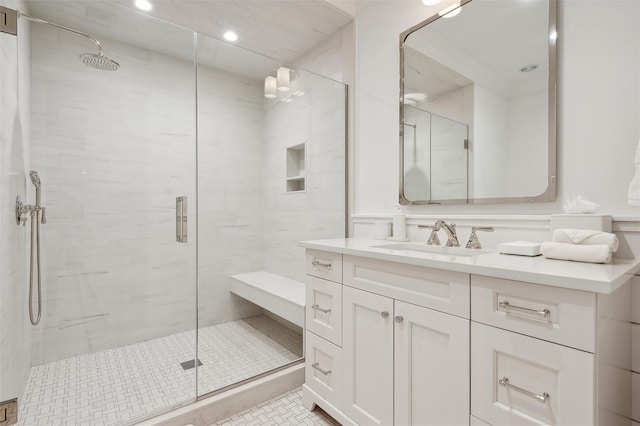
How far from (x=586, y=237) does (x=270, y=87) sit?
2.31 m

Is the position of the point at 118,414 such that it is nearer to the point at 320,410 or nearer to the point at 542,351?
the point at 320,410

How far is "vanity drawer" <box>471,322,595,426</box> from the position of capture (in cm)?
76

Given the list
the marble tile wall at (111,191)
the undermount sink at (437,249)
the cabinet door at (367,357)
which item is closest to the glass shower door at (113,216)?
the marble tile wall at (111,191)

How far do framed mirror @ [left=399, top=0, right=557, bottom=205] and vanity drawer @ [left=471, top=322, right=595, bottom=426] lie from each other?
74 centimetres

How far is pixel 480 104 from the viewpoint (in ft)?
5.04

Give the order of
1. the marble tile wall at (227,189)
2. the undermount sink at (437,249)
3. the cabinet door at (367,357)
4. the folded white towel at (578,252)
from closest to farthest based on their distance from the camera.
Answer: the folded white towel at (578,252)
the cabinet door at (367,357)
the undermount sink at (437,249)
the marble tile wall at (227,189)

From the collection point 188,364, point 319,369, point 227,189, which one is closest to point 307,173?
point 227,189

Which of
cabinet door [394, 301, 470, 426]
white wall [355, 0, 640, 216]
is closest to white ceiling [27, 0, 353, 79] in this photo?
white wall [355, 0, 640, 216]

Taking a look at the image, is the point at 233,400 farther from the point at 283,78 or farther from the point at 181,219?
the point at 283,78

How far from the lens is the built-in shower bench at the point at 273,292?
2.08 meters

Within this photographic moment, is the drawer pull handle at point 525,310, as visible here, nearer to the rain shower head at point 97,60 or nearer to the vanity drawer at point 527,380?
the vanity drawer at point 527,380

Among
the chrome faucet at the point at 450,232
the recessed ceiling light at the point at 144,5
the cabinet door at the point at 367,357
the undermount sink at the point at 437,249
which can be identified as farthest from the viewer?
the recessed ceiling light at the point at 144,5

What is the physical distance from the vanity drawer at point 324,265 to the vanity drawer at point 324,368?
1.10ft

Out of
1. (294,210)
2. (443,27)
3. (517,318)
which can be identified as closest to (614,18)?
(443,27)
